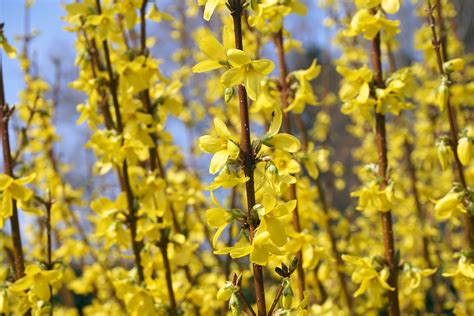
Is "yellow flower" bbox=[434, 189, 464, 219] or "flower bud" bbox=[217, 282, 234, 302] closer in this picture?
"flower bud" bbox=[217, 282, 234, 302]

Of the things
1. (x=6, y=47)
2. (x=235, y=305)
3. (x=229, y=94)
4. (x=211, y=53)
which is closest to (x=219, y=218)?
(x=235, y=305)

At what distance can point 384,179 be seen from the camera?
2305mm

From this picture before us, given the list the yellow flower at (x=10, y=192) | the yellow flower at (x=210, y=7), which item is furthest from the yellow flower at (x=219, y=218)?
the yellow flower at (x=10, y=192)

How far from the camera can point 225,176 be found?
152cm

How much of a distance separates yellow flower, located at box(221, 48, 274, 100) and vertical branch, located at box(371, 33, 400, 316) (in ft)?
2.98

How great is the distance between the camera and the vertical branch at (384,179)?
2258 millimetres

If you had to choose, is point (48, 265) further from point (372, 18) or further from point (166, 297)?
point (372, 18)

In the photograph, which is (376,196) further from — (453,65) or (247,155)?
(247,155)

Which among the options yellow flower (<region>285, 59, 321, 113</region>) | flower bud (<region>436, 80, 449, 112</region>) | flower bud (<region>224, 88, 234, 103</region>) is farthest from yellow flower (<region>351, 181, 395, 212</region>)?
flower bud (<region>224, 88, 234, 103</region>)

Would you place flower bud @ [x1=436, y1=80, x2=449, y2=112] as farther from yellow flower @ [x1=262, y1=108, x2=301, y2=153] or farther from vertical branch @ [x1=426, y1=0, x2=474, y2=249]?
yellow flower @ [x1=262, y1=108, x2=301, y2=153]

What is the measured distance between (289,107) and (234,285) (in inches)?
46.4

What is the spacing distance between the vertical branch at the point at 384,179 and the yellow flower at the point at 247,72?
0.91 meters

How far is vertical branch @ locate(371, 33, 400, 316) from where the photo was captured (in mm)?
2258

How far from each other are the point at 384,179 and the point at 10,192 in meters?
1.52
